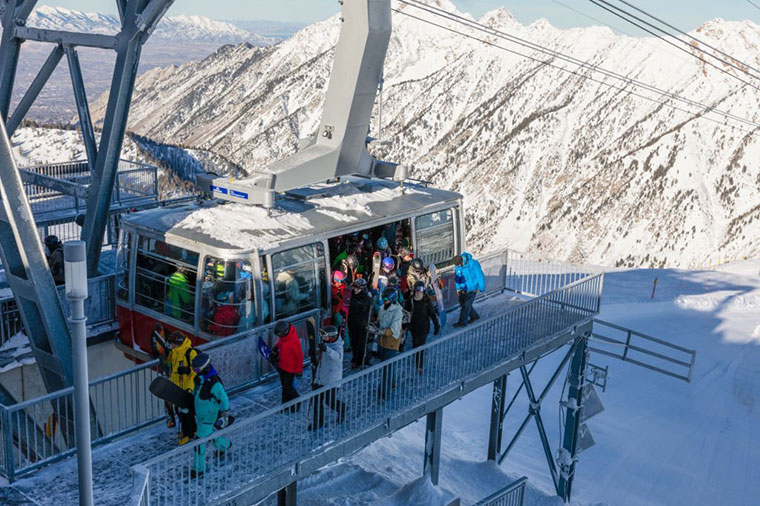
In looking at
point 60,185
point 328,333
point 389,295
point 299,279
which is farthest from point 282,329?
point 60,185

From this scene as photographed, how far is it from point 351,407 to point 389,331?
141 centimetres

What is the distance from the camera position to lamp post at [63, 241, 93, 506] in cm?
653

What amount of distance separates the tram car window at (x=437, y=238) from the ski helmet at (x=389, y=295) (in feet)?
10.7

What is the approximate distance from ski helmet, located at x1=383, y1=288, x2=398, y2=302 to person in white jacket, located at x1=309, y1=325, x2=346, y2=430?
4.56 feet

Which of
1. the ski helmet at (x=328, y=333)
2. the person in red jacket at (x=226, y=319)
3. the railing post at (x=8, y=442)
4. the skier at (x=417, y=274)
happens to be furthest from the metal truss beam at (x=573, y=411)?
the railing post at (x=8, y=442)

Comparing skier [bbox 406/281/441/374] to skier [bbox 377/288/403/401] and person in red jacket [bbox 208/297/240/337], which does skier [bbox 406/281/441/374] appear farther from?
person in red jacket [bbox 208/297/240/337]

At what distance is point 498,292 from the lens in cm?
1775

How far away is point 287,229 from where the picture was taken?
40.6 feet

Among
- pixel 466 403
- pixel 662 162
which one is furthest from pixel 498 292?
pixel 662 162

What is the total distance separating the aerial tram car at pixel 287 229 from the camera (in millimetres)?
11617

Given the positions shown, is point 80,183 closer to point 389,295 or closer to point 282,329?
point 389,295

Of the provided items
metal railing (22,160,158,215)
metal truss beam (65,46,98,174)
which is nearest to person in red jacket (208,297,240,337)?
metal truss beam (65,46,98,174)

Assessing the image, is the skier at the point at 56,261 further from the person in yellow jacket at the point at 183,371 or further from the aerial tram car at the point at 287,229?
the person in yellow jacket at the point at 183,371

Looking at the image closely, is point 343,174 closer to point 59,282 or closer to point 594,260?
point 59,282
